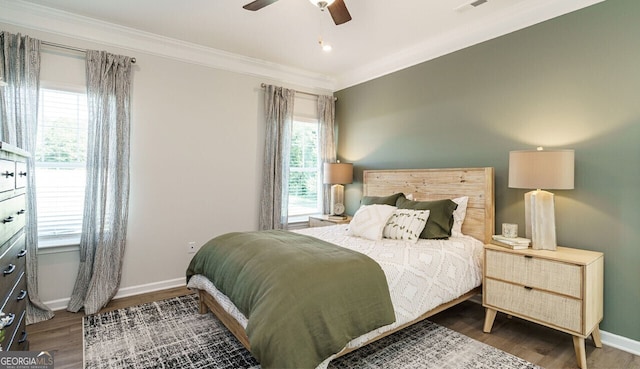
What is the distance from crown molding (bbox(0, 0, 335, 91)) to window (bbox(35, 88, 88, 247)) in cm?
58

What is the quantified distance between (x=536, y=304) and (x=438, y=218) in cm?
100

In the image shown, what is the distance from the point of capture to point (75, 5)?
2.84 meters

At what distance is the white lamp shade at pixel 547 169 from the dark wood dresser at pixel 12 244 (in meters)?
3.16

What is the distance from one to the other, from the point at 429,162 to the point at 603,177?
1526 mm

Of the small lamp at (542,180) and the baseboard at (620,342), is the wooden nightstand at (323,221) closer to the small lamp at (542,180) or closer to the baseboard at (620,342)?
the small lamp at (542,180)

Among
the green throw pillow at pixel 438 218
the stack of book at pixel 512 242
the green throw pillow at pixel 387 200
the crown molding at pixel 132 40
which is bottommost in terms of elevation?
the stack of book at pixel 512 242

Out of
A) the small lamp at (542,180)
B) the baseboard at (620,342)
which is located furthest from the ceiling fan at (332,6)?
the baseboard at (620,342)

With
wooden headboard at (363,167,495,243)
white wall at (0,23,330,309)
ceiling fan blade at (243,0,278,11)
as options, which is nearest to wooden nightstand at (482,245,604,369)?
wooden headboard at (363,167,495,243)

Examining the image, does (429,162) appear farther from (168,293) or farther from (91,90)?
(91,90)

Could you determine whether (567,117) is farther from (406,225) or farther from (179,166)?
(179,166)

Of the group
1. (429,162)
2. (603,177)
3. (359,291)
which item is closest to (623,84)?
(603,177)

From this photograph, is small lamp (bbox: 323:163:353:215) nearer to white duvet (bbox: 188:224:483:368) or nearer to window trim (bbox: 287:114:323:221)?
window trim (bbox: 287:114:323:221)

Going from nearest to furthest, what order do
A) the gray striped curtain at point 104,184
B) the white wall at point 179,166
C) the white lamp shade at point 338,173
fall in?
1. the gray striped curtain at point 104,184
2. the white wall at point 179,166
3. the white lamp shade at point 338,173

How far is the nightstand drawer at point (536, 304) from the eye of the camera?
216cm
